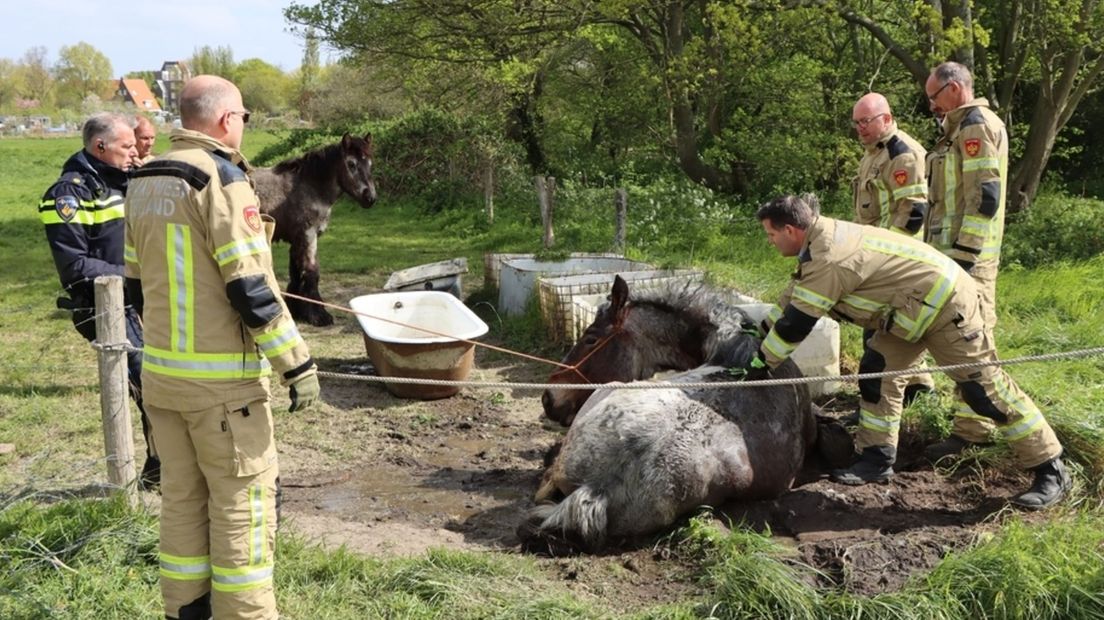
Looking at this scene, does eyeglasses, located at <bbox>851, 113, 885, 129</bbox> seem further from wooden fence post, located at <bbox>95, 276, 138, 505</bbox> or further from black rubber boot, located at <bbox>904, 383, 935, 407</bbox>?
wooden fence post, located at <bbox>95, 276, 138, 505</bbox>

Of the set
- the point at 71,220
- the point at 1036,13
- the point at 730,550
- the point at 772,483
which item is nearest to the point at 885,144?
the point at 772,483

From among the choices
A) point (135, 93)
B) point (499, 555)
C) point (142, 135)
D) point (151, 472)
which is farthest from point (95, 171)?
point (135, 93)

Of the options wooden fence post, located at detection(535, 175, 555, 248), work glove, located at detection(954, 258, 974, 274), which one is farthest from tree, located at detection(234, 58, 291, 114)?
work glove, located at detection(954, 258, 974, 274)

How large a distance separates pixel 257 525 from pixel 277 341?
0.71 metres

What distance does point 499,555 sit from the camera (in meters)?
4.25

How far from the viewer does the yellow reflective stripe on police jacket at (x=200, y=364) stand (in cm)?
311

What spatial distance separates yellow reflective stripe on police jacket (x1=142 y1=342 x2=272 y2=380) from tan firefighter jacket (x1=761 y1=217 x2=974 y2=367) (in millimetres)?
2688

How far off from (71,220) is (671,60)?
8989mm

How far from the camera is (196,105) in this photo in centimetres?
315

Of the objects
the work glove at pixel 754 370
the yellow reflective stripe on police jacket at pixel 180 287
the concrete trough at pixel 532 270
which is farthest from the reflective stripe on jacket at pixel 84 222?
the concrete trough at pixel 532 270

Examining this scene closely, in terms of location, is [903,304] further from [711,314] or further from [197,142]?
[197,142]

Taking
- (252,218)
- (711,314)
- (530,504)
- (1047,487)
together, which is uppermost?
(252,218)

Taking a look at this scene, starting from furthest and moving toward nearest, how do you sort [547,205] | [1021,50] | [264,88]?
[264,88], [547,205], [1021,50]

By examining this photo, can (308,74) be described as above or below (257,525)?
above
